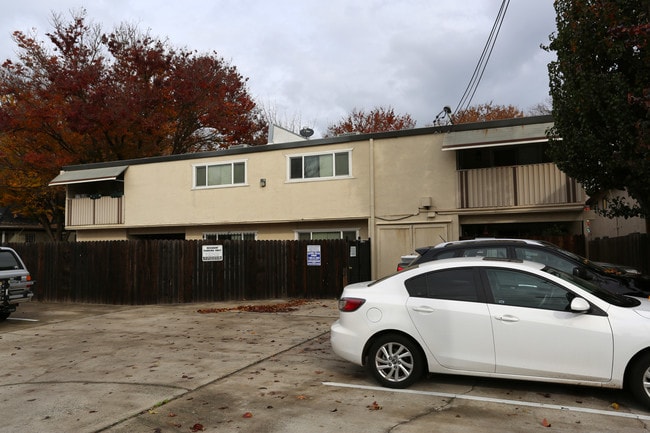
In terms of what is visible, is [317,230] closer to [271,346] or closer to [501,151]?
[501,151]

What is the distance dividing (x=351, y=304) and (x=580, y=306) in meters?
2.51

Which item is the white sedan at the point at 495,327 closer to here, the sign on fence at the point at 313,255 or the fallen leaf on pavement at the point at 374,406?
the fallen leaf on pavement at the point at 374,406

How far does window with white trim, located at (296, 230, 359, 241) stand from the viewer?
60.6ft

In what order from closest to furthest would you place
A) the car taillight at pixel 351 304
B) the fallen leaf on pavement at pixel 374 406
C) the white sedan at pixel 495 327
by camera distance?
the white sedan at pixel 495 327 → the fallen leaf on pavement at pixel 374 406 → the car taillight at pixel 351 304

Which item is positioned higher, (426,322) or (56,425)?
(426,322)

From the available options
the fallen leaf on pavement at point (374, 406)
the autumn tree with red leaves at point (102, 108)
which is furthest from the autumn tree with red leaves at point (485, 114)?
the fallen leaf on pavement at point (374, 406)

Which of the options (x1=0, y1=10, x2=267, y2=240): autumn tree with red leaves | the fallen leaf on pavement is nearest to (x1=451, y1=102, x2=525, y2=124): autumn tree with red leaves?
(x1=0, y1=10, x2=267, y2=240): autumn tree with red leaves

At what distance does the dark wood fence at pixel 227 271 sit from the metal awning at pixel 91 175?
555 centimetres

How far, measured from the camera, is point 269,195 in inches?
747

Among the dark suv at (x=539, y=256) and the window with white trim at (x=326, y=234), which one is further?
the window with white trim at (x=326, y=234)

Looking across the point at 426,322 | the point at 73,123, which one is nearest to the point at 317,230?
the point at 426,322

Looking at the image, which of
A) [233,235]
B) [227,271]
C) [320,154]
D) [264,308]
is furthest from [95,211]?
[264,308]

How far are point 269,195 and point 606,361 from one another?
48.5 ft

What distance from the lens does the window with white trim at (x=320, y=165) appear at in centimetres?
1805
